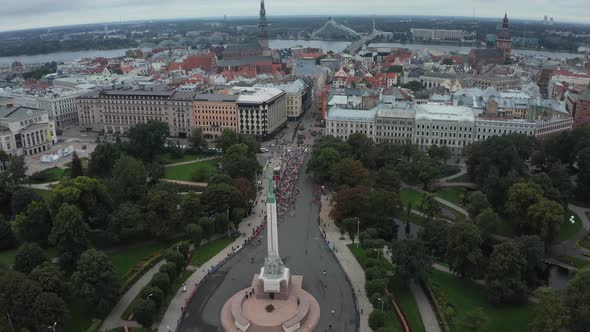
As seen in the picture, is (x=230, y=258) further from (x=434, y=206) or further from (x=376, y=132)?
(x=376, y=132)

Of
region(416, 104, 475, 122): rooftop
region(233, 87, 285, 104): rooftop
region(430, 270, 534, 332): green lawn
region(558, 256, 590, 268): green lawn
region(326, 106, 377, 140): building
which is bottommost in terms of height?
region(558, 256, 590, 268): green lawn

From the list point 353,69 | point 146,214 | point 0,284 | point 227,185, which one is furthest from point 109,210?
point 353,69

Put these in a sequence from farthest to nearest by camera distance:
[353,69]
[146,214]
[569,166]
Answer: [353,69] → [569,166] → [146,214]

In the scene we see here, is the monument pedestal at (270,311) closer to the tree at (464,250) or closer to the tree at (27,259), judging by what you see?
the tree at (464,250)

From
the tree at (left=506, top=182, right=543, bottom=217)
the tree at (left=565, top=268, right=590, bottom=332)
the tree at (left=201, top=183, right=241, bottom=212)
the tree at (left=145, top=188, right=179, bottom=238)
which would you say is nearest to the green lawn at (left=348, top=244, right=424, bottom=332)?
the tree at (left=565, top=268, right=590, bottom=332)

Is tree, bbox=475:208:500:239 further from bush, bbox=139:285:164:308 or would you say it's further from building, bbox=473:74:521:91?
building, bbox=473:74:521:91

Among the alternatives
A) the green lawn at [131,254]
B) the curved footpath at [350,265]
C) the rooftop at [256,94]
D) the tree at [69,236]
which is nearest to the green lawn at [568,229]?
the curved footpath at [350,265]
